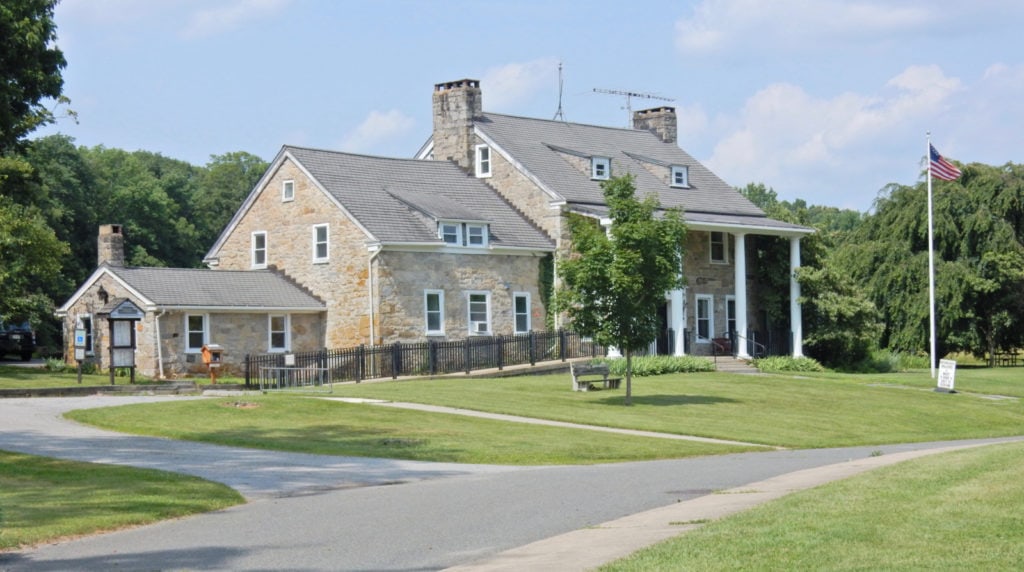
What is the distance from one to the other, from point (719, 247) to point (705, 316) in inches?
118

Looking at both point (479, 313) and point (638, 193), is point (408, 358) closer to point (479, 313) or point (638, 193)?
point (479, 313)

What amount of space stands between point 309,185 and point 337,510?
3272 centimetres

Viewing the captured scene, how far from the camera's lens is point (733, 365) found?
1886 inches

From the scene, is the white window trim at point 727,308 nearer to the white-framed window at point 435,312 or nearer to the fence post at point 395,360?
the white-framed window at point 435,312

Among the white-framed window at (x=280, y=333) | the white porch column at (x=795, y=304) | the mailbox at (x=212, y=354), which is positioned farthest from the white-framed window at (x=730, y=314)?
the mailbox at (x=212, y=354)

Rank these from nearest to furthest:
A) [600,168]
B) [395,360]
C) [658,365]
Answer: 1. [395,360]
2. [658,365]
3. [600,168]

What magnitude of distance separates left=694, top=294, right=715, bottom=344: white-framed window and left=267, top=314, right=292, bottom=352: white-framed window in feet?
52.0

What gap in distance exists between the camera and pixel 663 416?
3161 centimetres

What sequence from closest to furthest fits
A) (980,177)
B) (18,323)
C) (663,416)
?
(663,416)
(18,323)
(980,177)

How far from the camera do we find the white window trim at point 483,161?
168 ft

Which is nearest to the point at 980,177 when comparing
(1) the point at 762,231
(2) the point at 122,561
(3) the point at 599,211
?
(1) the point at 762,231

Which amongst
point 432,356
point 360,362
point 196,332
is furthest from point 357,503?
point 196,332

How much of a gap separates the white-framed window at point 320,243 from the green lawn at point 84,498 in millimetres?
27120

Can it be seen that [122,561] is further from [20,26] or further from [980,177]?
[980,177]
